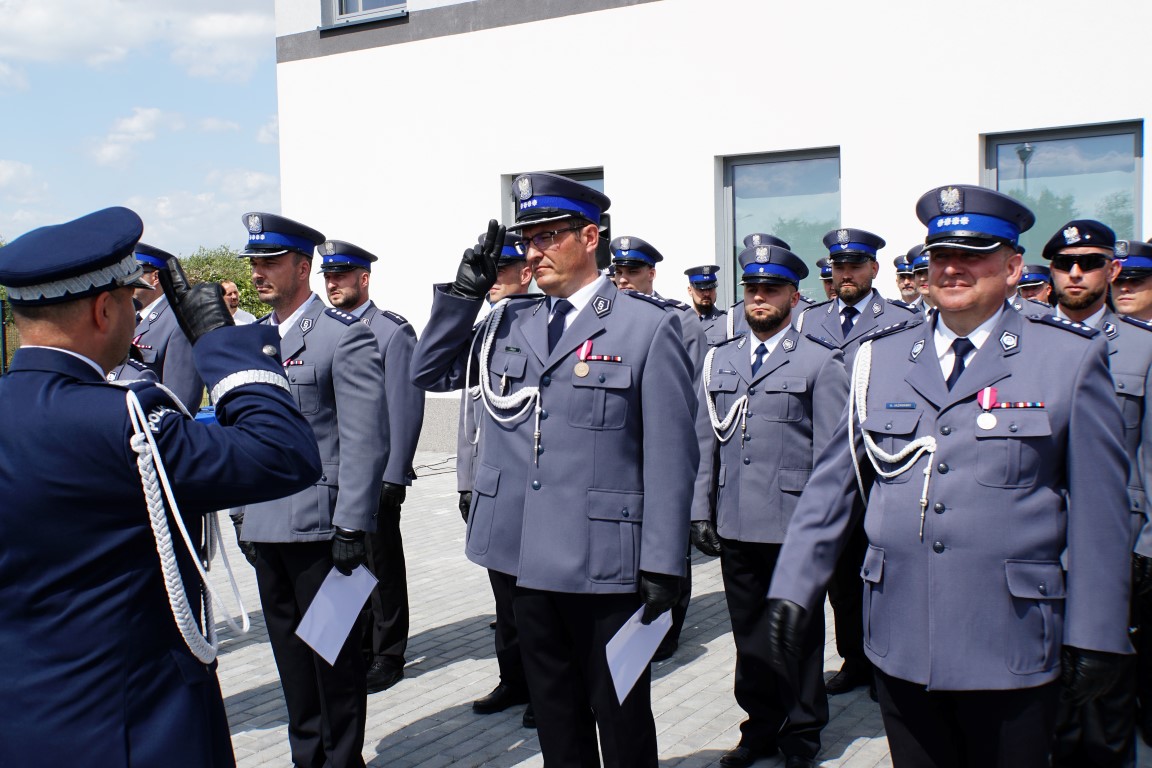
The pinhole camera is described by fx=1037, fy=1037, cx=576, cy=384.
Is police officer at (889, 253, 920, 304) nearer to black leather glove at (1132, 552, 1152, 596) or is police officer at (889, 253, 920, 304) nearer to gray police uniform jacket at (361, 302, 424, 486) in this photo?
gray police uniform jacket at (361, 302, 424, 486)

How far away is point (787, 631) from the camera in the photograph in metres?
2.84

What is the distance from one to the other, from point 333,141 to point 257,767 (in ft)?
36.2

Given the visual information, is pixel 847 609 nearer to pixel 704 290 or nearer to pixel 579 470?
pixel 579 470

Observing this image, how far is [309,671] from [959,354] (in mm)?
2814

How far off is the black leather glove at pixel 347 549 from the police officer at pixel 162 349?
3.87 ft

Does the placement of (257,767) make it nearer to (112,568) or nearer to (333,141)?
(112,568)

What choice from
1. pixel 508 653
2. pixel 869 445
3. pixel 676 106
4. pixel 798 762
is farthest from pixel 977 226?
pixel 676 106

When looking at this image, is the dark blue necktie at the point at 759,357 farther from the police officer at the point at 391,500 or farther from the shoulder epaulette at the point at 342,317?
the shoulder epaulette at the point at 342,317

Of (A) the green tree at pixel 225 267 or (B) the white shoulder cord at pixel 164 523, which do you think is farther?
(A) the green tree at pixel 225 267

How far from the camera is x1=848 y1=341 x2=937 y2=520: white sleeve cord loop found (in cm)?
285

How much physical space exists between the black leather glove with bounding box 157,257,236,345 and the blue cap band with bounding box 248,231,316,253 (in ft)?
6.14

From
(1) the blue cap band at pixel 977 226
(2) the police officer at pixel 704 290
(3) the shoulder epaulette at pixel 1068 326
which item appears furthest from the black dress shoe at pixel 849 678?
(2) the police officer at pixel 704 290

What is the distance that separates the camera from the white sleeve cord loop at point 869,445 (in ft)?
9.34

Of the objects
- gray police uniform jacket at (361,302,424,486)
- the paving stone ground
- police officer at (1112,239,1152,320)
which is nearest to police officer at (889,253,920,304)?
the paving stone ground
